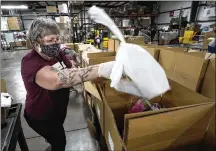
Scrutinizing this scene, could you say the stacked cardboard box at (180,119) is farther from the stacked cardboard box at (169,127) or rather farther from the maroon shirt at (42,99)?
the maroon shirt at (42,99)

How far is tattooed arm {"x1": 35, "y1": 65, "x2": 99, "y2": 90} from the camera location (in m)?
0.78

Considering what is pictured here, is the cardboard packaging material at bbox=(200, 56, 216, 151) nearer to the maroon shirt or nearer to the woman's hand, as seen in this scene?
the woman's hand

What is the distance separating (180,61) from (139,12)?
8.32m

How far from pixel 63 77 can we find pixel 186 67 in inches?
30.8

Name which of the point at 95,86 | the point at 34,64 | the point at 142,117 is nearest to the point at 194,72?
the point at 142,117

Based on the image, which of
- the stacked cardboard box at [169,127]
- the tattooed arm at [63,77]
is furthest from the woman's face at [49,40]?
the stacked cardboard box at [169,127]

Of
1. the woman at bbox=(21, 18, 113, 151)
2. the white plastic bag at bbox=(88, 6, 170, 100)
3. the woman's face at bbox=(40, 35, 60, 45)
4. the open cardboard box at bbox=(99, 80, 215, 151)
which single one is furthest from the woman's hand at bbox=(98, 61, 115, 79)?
the woman's face at bbox=(40, 35, 60, 45)

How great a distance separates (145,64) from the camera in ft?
1.92

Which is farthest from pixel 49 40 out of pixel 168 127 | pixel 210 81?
pixel 210 81

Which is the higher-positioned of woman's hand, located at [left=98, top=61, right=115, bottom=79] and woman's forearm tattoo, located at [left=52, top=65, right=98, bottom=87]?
woman's hand, located at [left=98, top=61, right=115, bottom=79]

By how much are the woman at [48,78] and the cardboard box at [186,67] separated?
1.73 feet

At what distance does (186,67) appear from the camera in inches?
38.7

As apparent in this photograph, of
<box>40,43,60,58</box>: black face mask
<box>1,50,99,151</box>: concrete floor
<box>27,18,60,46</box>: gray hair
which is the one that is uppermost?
<box>27,18,60,46</box>: gray hair

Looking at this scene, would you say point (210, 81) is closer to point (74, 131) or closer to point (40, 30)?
point (40, 30)
